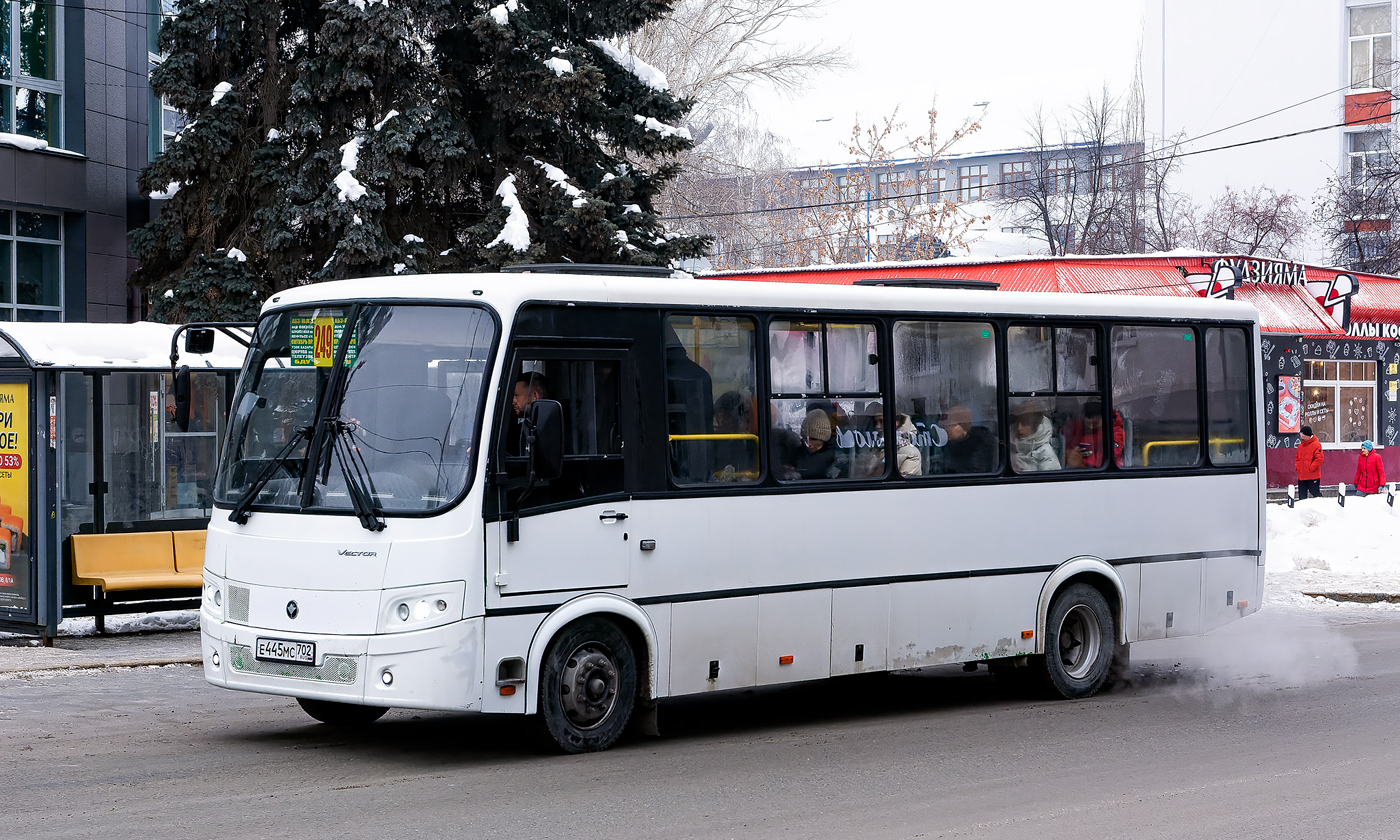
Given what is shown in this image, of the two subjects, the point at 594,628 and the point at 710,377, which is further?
the point at 710,377

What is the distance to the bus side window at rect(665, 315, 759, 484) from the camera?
9.25m

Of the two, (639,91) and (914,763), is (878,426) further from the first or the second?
(639,91)

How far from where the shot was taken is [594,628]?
8.77 metres

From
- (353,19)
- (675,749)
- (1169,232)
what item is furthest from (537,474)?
(1169,232)

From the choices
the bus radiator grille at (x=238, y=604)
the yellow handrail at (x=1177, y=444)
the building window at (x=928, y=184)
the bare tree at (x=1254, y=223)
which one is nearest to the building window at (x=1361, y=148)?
the bare tree at (x=1254, y=223)

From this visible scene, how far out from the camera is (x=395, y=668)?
26.6ft

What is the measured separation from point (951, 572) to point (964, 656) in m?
0.58

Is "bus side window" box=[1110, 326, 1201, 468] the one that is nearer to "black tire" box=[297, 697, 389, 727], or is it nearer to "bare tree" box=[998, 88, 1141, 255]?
"black tire" box=[297, 697, 389, 727]

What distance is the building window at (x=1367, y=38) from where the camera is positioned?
57375 millimetres

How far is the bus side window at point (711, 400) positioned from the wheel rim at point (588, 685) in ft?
3.70

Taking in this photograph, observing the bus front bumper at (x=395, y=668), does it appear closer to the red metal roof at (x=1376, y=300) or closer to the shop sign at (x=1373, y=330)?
the shop sign at (x=1373, y=330)

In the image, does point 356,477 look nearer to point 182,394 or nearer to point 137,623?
point 182,394

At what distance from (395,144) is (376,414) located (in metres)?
15.2

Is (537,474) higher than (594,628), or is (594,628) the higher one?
(537,474)
